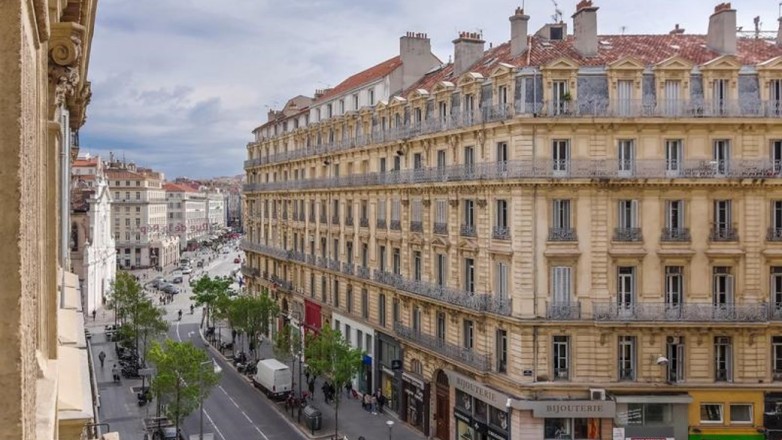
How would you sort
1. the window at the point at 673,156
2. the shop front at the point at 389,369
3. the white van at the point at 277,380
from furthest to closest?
the white van at the point at 277,380, the shop front at the point at 389,369, the window at the point at 673,156

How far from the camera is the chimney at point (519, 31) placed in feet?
126

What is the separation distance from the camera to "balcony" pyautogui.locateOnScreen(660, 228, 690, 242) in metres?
33.5

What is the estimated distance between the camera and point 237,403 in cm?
4984

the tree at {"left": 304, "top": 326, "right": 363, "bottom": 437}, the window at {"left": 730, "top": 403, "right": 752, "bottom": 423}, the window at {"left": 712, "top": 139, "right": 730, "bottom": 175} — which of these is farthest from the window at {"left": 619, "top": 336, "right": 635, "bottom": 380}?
the tree at {"left": 304, "top": 326, "right": 363, "bottom": 437}

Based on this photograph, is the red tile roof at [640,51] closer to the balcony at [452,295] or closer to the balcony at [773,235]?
the balcony at [773,235]

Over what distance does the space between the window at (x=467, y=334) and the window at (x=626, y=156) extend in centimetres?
1042

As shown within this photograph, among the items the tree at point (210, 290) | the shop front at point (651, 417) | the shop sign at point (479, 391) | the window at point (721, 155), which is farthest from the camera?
the tree at point (210, 290)

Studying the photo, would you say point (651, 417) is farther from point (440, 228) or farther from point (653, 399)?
point (440, 228)

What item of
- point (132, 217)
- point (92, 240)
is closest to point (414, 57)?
point (92, 240)

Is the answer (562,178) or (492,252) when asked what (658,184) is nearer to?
(562,178)

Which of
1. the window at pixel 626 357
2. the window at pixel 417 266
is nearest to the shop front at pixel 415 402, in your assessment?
the window at pixel 417 266

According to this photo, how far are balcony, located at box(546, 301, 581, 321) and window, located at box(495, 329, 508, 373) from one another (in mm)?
2413

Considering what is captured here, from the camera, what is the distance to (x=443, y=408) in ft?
133

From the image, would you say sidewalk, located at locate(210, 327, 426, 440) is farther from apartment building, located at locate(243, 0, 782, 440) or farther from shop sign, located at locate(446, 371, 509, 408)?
apartment building, located at locate(243, 0, 782, 440)
